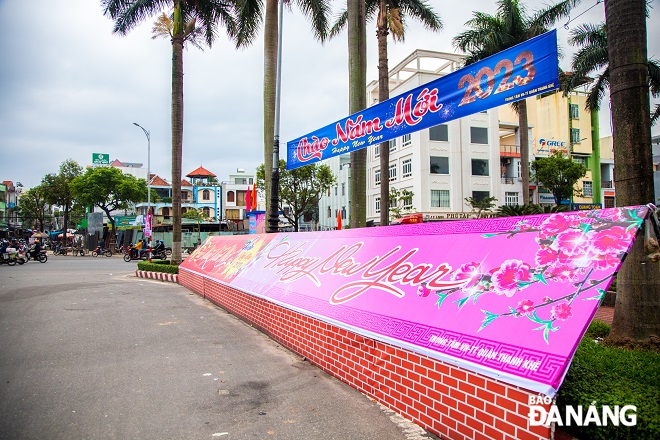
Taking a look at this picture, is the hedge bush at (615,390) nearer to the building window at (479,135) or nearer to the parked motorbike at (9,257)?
the parked motorbike at (9,257)

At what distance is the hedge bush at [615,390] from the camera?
2.65 meters

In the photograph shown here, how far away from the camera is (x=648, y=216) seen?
10.1 feet

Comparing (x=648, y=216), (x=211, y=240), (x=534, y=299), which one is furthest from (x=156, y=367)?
(x=211, y=240)

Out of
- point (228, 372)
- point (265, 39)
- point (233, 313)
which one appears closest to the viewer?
point (228, 372)

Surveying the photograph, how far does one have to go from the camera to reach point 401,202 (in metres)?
38.1

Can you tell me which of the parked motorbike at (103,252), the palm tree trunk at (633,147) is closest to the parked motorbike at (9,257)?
the parked motorbike at (103,252)

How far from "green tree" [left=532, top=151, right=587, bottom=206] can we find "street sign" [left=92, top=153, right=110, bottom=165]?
60301mm

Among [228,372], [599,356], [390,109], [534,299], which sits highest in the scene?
[390,109]

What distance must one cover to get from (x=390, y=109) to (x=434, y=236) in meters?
3.86

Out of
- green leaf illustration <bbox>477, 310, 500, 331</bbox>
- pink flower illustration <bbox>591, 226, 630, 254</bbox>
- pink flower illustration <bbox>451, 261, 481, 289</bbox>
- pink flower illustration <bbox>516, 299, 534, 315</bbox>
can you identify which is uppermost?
pink flower illustration <bbox>591, 226, 630, 254</bbox>

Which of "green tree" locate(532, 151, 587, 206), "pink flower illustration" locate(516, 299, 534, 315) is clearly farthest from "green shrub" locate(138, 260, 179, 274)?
"green tree" locate(532, 151, 587, 206)

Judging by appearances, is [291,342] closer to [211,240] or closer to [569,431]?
[569,431]

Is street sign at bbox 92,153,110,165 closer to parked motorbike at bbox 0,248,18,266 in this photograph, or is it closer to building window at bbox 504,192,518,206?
parked motorbike at bbox 0,248,18,266

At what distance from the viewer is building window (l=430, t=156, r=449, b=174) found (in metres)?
36.5
